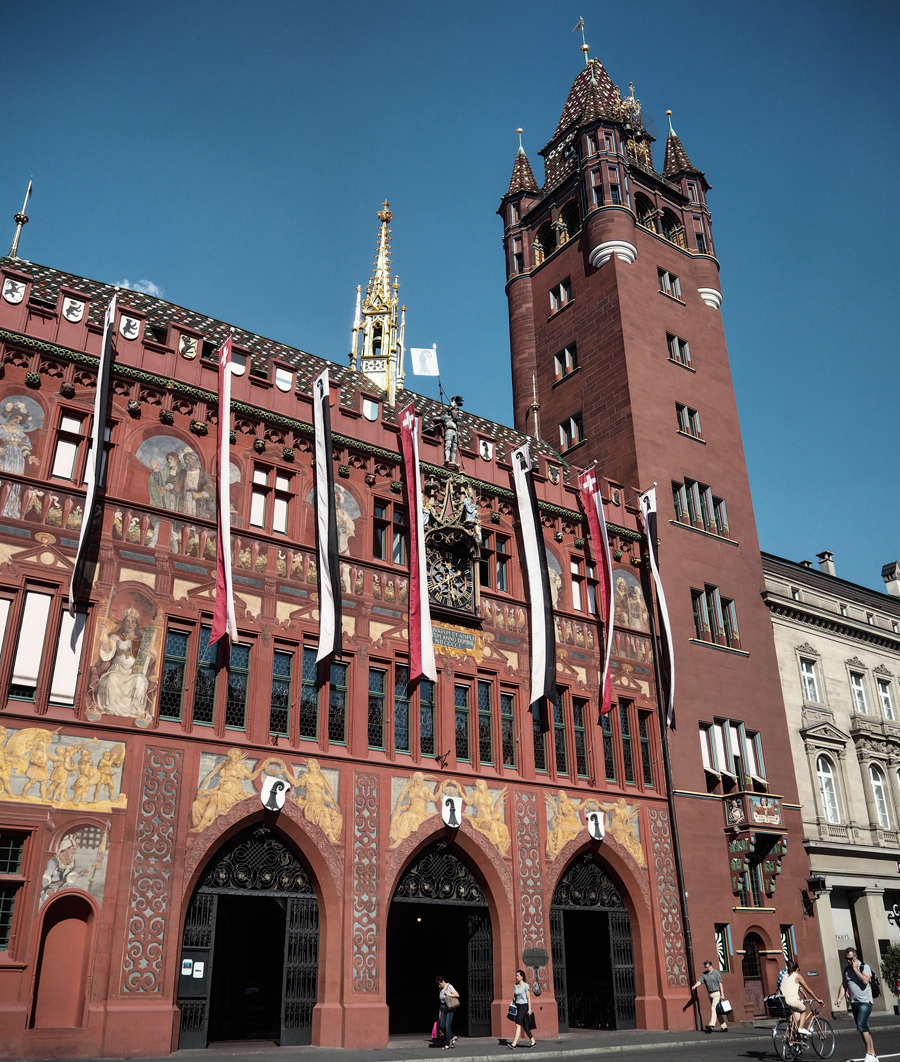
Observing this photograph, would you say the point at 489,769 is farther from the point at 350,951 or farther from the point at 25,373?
the point at 25,373

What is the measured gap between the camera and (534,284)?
4094 centimetres

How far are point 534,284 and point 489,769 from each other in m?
23.6

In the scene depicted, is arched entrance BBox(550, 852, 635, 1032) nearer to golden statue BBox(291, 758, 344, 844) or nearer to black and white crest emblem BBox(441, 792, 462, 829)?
black and white crest emblem BBox(441, 792, 462, 829)

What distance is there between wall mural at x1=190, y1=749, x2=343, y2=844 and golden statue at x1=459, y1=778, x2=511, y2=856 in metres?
3.71

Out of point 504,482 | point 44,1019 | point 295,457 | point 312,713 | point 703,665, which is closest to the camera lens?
point 44,1019

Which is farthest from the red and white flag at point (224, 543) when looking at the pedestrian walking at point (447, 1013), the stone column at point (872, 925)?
the stone column at point (872, 925)

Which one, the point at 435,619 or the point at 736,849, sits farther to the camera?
the point at 736,849

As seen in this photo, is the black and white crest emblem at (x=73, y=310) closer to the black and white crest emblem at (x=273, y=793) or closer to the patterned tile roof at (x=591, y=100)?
the black and white crest emblem at (x=273, y=793)

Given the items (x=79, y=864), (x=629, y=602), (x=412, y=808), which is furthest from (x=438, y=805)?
(x=629, y=602)

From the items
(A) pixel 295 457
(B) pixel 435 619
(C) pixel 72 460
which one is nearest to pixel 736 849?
(B) pixel 435 619

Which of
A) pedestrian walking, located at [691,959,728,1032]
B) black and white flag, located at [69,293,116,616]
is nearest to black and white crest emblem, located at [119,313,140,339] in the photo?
black and white flag, located at [69,293,116,616]

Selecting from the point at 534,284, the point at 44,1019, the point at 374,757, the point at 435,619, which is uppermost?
the point at 534,284

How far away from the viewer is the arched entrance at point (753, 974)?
27.0 meters

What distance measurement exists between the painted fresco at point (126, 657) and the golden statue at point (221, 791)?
1.73m
